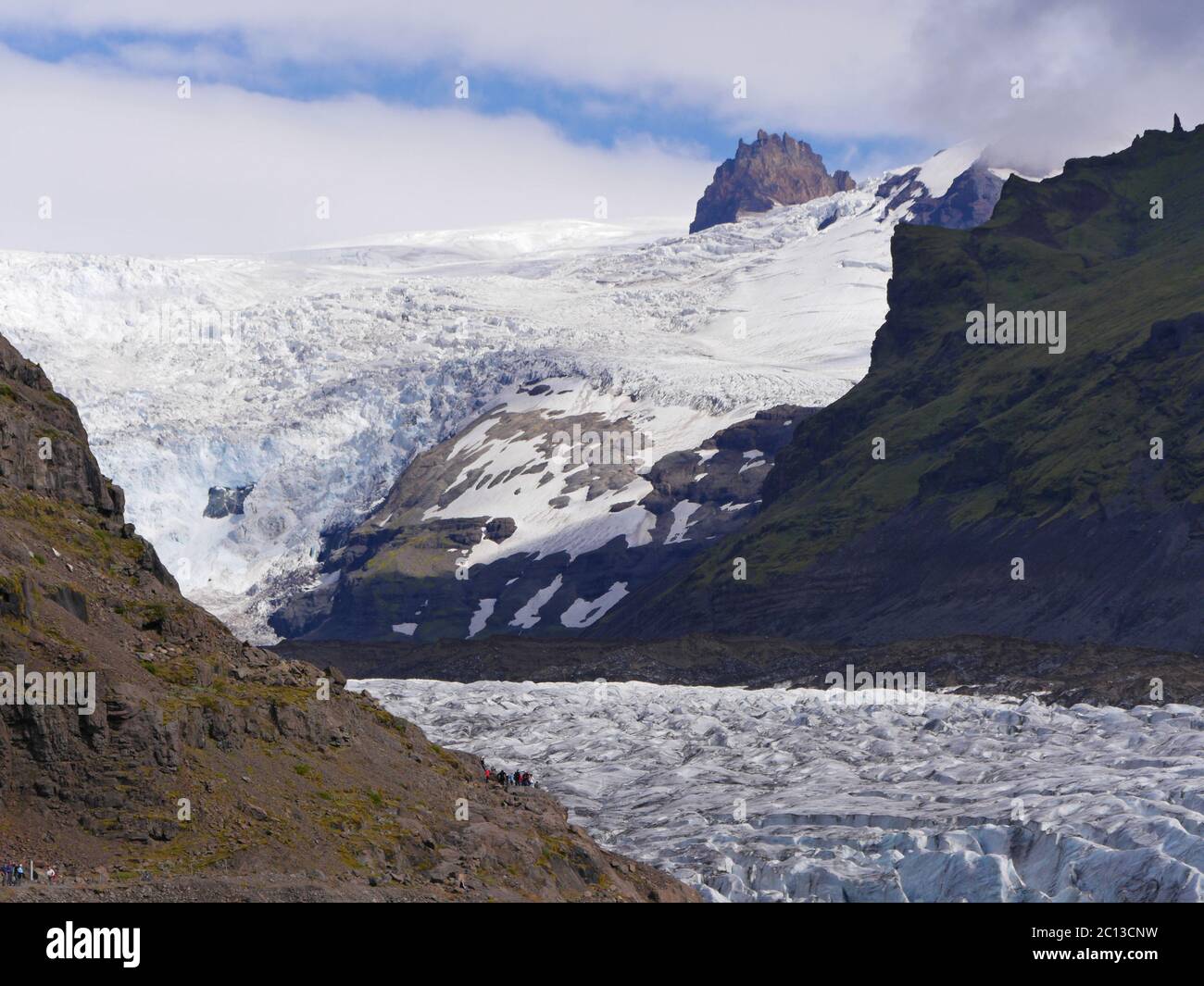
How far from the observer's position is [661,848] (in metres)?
103

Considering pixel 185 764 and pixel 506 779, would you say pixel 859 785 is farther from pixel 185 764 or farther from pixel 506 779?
pixel 185 764

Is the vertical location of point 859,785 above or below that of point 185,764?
below

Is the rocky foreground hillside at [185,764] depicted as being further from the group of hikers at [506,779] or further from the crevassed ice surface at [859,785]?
the crevassed ice surface at [859,785]

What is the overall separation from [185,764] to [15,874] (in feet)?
27.7

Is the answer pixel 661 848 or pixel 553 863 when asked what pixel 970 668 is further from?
pixel 553 863

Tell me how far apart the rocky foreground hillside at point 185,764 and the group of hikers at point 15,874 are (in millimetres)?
536

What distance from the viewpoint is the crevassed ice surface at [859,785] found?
303 ft

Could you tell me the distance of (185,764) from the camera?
59.4m

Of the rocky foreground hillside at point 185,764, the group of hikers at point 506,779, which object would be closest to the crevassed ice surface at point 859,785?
the group of hikers at point 506,779

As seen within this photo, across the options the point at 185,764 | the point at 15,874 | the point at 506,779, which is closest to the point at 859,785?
the point at 506,779

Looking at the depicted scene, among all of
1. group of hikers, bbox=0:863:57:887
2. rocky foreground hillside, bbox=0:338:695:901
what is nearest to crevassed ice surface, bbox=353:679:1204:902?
rocky foreground hillside, bbox=0:338:695:901
